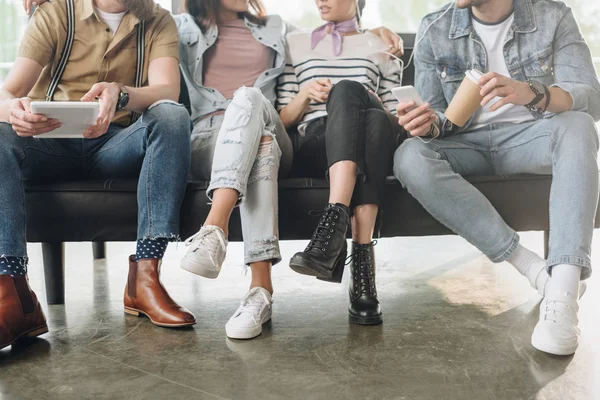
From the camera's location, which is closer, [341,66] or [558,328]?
[558,328]

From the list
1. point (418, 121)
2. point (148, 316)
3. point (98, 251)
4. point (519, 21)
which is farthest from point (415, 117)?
point (98, 251)

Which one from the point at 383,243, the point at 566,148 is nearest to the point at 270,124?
the point at 566,148

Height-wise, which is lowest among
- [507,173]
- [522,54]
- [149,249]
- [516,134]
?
[149,249]

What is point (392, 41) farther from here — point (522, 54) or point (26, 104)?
point (26, 104)

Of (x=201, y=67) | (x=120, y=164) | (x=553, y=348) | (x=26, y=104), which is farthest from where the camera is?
(x=201, y=67)

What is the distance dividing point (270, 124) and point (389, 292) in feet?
2.51

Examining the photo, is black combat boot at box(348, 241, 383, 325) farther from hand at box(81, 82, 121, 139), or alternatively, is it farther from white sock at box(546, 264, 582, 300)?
hand at box(81, 82, 121, 139)

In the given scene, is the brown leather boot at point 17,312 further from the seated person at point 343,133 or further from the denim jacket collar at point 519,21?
the denim jacket collar at point 519,21

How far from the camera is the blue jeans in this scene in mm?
1598

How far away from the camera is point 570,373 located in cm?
139

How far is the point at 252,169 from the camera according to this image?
1757 mm

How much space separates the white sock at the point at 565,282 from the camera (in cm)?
153

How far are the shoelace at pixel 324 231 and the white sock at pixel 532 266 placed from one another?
545mm

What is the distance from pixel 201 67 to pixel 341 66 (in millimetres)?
506
